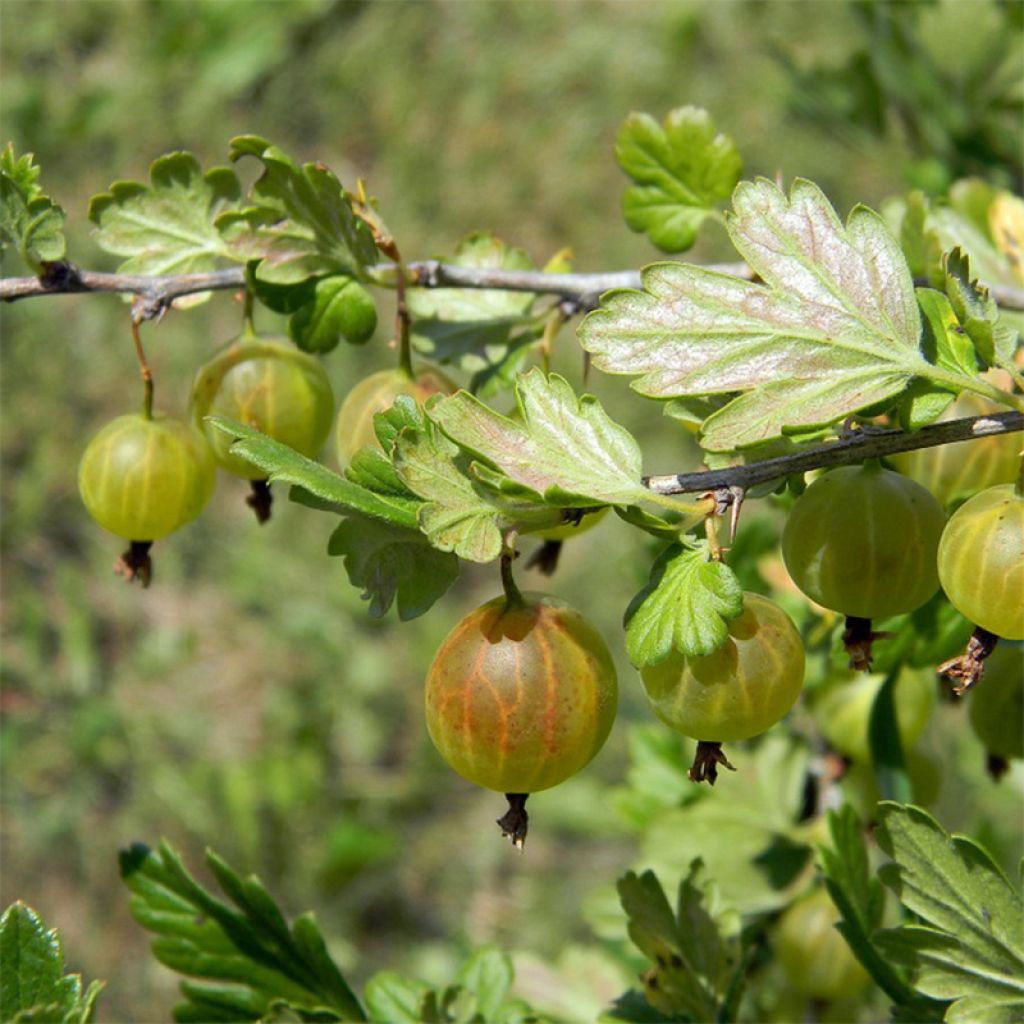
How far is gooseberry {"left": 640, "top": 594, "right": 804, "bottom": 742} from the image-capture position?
910 millimetres

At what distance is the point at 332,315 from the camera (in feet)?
4.08

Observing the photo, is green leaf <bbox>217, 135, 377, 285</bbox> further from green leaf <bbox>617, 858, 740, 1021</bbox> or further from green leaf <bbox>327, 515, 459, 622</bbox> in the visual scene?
green leaf <bbox>617, 858, 740, 1021</bbox>

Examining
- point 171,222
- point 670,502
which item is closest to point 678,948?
point 670,502

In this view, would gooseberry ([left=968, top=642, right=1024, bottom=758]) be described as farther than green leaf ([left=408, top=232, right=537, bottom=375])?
No

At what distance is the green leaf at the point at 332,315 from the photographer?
48.8 inches

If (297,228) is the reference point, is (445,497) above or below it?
below

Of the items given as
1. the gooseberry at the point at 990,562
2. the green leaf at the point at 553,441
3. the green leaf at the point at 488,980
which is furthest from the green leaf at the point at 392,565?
the green leaf at the point at 488,980

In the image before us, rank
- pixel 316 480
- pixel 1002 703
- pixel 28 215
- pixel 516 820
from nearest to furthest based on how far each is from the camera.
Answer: pixel 316 480 < pixel 516 820 < pixel 28 215 < pixel 1002 703

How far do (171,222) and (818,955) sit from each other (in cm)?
108

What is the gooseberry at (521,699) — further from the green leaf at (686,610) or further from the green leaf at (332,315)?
the green leaf at (332,315)

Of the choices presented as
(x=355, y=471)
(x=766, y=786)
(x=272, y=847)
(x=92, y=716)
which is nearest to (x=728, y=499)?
(x=355, y=471)

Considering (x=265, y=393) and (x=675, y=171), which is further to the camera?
(x=675, y=171)

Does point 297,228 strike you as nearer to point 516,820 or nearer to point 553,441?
point 553,441

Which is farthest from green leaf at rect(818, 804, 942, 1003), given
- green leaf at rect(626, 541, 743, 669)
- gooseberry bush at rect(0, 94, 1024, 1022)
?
→ green leaf at rect(626, 541, 743, 669)
